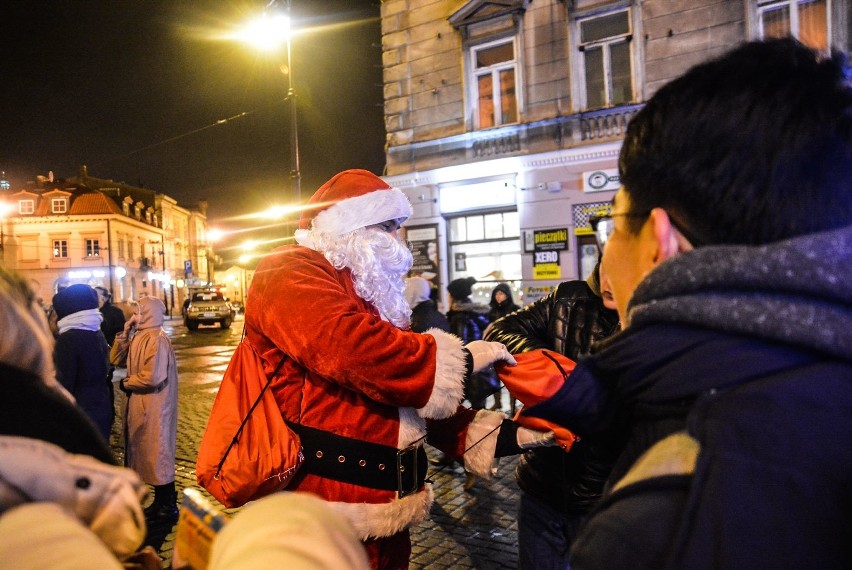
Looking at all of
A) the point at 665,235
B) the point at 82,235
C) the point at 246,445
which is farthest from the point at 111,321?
the point at 82,235

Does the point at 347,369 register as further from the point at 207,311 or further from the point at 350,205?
the point at 207,311

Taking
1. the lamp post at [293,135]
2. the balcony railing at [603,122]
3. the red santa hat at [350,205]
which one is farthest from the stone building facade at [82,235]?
the red santa hat at [350,205]

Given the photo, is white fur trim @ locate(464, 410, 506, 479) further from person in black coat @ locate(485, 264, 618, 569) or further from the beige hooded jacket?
the beige hooded jacket

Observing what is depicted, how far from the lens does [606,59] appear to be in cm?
1191

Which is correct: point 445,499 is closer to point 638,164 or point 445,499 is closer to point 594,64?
point 638,164

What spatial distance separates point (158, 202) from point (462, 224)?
61.2 metres

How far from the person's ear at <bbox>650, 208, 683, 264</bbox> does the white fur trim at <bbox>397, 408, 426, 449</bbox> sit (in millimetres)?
1296

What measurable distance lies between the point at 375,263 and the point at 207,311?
2848 cm

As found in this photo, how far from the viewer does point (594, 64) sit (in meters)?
12.1

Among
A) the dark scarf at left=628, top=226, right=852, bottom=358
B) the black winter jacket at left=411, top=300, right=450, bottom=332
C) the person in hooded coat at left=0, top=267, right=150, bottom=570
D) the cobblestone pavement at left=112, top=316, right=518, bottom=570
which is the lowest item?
the cobblestone pavement at left=112, top=316, right=518, bottom=570

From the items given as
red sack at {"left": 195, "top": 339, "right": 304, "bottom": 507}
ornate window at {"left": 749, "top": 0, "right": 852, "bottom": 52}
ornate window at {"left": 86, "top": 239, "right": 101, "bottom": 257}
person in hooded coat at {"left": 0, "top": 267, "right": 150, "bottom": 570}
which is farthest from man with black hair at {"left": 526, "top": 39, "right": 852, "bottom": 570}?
ornate window at {"left": 86, "top": 239, "right": 101, "bottom": 257}

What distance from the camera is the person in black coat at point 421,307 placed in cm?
607

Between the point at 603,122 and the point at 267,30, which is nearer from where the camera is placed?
the point at 267,30

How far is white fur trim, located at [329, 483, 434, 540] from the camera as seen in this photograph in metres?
1.86
